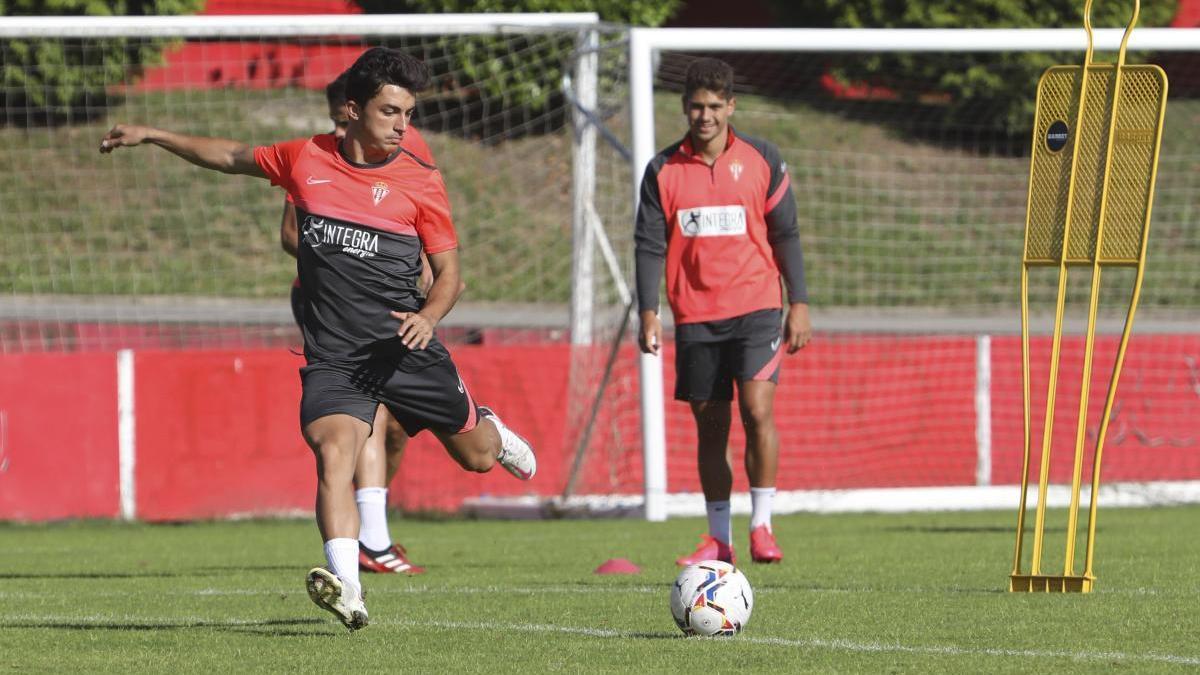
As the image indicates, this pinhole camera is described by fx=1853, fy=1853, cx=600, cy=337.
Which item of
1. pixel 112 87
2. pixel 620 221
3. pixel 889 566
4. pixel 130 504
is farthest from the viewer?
pixel 112 87

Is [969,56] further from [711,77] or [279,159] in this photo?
[279,159]

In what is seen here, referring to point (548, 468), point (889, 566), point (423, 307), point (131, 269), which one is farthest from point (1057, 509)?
point (131, 269)

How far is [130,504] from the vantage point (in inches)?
476

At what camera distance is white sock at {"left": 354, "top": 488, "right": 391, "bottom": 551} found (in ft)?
26.2

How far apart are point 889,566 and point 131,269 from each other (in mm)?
13882

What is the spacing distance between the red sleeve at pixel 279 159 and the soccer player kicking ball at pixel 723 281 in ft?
7.24

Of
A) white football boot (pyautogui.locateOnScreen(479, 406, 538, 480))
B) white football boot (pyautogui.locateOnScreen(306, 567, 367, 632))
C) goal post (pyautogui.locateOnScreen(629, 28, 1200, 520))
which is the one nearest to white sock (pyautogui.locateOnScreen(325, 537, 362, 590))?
white football boot (pyautogui.locateOnScreen(306, 567, 367, 632))

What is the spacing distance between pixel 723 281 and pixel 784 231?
15.2 inches

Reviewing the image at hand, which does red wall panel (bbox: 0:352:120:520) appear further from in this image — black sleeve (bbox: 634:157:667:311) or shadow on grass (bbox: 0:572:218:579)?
black sleeve (bbox: 634:157:667:311)

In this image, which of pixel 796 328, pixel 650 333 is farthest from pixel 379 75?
pixel 796 328

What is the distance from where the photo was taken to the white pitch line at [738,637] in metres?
4.96

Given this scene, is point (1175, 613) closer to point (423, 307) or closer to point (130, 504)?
point (423, 307)

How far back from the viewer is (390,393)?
20.3 ft

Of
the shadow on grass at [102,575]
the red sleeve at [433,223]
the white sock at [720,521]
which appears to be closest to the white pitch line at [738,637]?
the red sleeve at [433,223]
